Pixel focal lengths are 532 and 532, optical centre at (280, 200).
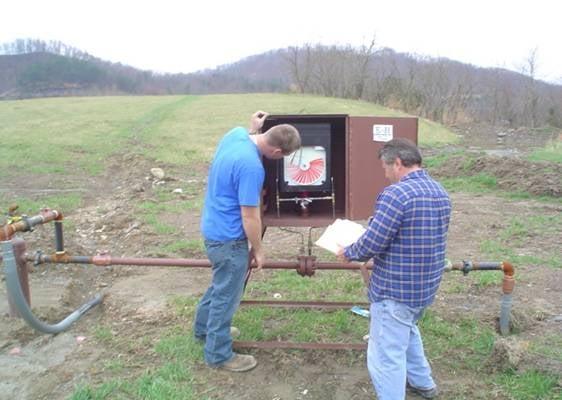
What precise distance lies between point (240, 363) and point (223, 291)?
0.61 m

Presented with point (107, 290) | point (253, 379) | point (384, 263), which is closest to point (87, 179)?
point (107, 290)

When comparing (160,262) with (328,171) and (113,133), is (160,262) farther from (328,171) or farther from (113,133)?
(113,133)

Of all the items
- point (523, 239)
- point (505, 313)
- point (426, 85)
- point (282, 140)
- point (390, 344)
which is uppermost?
point (426, 85)

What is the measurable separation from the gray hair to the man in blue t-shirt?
626mm

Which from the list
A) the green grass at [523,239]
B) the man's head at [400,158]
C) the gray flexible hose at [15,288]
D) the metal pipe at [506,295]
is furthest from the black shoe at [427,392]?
the green grass at [523,239]

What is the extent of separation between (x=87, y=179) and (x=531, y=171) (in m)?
10.4

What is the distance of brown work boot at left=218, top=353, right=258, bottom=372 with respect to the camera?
12.6ft

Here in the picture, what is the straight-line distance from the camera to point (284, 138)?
11.1ft

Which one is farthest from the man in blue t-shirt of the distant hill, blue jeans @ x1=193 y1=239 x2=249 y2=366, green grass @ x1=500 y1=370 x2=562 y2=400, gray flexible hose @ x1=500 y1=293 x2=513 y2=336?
the distant hill

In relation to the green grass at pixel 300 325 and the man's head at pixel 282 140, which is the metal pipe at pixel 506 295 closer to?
the green grass at pixel 300 325

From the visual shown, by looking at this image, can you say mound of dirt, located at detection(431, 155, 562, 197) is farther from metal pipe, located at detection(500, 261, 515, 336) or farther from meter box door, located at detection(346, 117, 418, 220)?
meter box door, located at detection(346, 117, 418, 220)

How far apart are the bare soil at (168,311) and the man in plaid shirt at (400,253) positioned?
2.17 ft

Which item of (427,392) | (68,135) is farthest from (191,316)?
(68,135)

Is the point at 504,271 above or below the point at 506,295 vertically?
above
